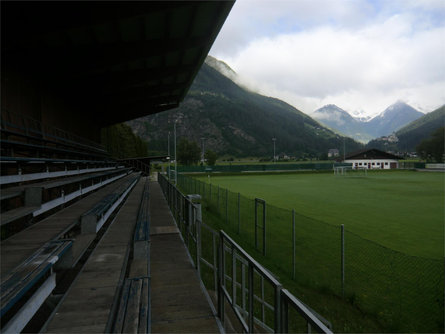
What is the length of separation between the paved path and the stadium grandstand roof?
21.8 feet

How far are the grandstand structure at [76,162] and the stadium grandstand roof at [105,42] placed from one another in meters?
0.04

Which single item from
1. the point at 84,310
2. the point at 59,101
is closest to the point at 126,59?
the point at 59,101

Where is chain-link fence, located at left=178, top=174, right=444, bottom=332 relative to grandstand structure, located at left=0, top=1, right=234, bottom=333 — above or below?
below

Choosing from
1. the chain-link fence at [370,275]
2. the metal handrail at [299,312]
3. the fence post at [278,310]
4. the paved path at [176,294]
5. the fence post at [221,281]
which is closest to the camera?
the metal handrail at [299,312]

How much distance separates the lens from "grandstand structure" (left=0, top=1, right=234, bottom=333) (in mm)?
3566

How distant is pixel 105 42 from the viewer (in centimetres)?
1095

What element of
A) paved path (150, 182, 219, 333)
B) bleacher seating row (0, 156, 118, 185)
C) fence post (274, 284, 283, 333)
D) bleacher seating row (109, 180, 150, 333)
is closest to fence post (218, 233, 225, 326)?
paved path (150, 182, 219, 333)

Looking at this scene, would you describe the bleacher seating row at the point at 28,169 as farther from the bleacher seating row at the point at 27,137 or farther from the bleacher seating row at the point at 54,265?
the bleacher seating row at the point at 27,137

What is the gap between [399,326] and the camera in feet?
17.3

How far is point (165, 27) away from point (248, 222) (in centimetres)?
897

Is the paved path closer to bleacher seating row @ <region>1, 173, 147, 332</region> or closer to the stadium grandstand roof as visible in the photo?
bleacher seating row @ <region>1, 173, 147, 332</region>

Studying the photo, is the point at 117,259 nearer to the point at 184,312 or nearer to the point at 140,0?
the point at 184,312

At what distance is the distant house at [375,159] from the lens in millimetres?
90875

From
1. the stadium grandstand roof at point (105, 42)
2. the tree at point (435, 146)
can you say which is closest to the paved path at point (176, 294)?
the stadium grandstand roof at point (105, 42)
